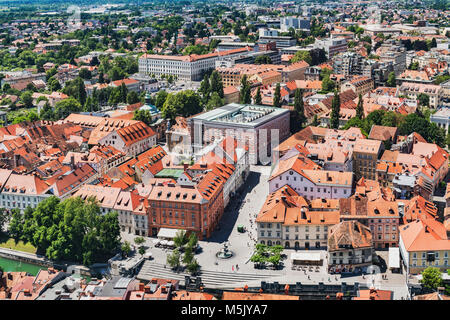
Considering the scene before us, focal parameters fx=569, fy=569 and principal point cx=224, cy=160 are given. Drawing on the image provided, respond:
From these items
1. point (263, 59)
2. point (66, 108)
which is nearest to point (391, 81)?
point (263, 59)

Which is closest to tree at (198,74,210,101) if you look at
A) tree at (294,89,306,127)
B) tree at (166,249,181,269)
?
tree at (294,89,306,127)

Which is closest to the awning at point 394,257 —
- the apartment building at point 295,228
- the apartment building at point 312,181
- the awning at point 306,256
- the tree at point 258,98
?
the apartment building at point 295,228

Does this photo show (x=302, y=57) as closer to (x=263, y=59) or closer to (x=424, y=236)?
(x=263, y=59)

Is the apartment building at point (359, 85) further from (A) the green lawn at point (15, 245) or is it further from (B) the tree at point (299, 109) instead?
(A) the green lawn at point (15, 245)

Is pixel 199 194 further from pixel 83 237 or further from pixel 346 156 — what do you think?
pixel 346 156

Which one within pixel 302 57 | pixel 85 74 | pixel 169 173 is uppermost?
pixel 302 57

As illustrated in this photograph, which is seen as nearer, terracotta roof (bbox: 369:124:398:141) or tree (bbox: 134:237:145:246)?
tree (bbox: 134:237:145:246)

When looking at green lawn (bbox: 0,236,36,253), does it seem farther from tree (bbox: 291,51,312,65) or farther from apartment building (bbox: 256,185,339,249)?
tree (bbox: 291,51,312,65)
